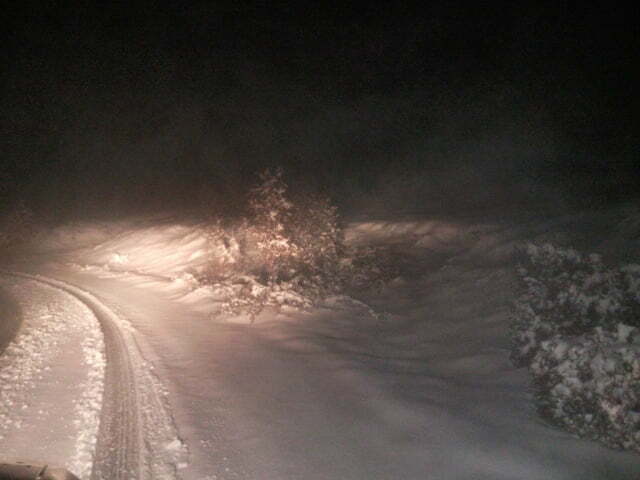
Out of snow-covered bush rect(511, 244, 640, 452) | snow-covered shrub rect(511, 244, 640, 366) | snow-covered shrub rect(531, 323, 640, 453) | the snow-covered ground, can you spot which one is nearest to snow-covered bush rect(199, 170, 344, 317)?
Result: the snow-covered ground

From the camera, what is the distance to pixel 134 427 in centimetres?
625

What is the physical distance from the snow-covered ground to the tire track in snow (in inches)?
9.7

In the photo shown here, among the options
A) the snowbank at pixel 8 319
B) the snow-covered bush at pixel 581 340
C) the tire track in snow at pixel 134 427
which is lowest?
the tire track in snow at pixel 134 427

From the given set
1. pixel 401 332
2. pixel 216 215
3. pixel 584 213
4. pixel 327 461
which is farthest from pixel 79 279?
pixel 584 213

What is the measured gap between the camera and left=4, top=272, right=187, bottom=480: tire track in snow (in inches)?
212

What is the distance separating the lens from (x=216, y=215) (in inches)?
720

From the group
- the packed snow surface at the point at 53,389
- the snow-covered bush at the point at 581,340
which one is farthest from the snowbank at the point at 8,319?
the snow-covered bush at the point at 581,340

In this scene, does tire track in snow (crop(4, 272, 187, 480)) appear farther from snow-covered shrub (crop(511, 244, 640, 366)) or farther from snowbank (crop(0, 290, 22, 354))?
snow-covered shrub (crop(511, 244, 640, 366))

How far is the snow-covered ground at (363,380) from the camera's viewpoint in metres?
5.37

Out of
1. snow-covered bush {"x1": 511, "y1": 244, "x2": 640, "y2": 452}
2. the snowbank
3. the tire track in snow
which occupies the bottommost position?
the tire track in snow

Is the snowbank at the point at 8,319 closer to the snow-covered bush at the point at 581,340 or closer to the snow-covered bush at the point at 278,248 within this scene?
the snow-covered bush at the point at 278,248

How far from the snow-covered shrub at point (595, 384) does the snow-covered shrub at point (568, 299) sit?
723mm

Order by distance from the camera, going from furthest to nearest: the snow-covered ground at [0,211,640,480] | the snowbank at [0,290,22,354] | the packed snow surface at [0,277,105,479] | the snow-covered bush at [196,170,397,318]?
the snow-covered bush at [196,170,397,318] < the snowbank at [0,290,22,354] < the packed snow surface at [0,277,105,479] < the snow-covered ground at [0,211,640,480]

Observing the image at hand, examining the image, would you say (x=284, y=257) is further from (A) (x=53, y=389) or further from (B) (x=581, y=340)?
(B) (x=581, y=340)
